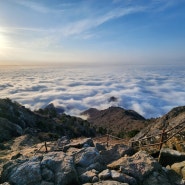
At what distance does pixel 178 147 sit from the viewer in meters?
12.4

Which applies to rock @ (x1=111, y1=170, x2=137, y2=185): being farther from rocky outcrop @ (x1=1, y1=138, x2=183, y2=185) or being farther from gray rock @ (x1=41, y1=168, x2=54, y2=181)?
gray rock @ (x1=41, y1=168, x2=54, y2=181)

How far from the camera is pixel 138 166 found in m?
9.29

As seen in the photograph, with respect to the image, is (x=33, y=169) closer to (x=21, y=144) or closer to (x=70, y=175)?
(x=70, y=175)

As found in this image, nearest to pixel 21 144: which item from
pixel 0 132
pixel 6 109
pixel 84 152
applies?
pixel 0 132

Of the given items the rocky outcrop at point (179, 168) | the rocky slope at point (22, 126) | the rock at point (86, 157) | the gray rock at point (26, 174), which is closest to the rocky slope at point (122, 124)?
the rocky slope at point (22, 126)

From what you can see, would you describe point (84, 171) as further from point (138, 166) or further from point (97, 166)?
point (138, 166)

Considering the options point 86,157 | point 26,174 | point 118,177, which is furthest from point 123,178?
point 26,174

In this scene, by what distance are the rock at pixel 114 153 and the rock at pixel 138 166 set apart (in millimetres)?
1303

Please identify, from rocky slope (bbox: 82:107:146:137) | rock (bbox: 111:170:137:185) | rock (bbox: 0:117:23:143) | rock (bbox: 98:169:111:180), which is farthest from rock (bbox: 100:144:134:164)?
rocky slope (bbox: 82:107:146:137)

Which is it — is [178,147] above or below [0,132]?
above

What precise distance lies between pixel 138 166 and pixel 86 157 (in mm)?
2305

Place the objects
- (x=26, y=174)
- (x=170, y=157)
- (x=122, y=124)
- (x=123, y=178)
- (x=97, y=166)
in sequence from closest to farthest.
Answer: (x=123, y=178) → (x=26, y=174) → (x=97, y=166) → (x=170, y=157) → (x=122, y=124)

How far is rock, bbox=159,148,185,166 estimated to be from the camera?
10527 mm

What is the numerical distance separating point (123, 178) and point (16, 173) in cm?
401
